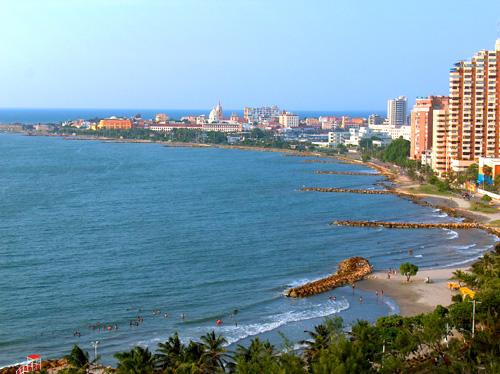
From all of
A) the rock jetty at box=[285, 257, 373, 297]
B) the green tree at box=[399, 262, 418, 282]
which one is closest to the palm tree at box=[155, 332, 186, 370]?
the rock jetty at box=[285, 257, 373, 297]

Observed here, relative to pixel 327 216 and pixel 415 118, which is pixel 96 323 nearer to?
pixel 327 216

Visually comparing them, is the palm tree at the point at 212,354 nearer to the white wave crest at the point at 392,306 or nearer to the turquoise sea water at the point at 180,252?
the turquoise sea water at the point at 180,252

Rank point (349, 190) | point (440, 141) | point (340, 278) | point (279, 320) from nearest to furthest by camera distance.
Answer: point (279, 320), point (340, 278), point (349, 190), point (440, 141)

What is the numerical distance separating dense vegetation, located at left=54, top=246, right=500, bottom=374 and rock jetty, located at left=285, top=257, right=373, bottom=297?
6.55m

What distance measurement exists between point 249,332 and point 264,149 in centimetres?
8883

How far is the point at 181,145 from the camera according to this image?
121 m

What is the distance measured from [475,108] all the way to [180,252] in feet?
111

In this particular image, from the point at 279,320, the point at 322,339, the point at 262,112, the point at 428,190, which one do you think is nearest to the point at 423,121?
the point at 428,190

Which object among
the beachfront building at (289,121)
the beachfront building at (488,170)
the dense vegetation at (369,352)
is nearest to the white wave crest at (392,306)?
the dense vegetation at (369,352)

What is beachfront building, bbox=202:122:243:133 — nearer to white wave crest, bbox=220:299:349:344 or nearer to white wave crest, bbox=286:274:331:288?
white wave crest, bbox=286:274:331:288

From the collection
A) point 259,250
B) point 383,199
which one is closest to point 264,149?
point 383,199

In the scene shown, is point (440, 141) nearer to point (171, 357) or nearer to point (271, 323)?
point (271, 323)

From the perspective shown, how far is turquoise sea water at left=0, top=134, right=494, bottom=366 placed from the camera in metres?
24.7

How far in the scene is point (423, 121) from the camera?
72.9m
